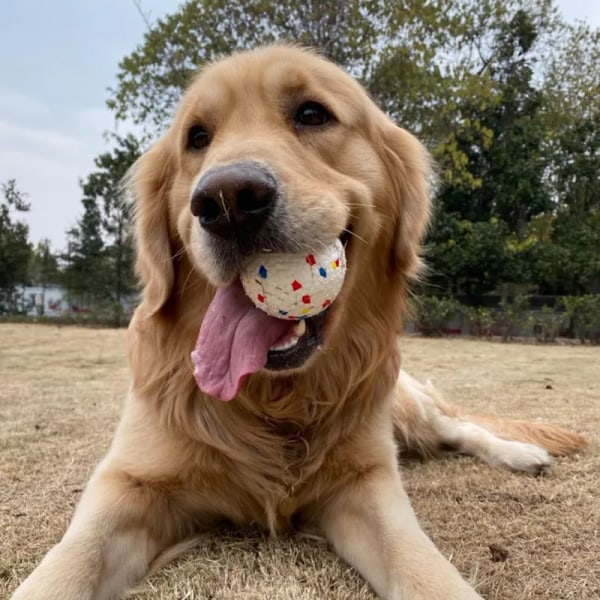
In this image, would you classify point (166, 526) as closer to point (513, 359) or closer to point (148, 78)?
point (513, 359)

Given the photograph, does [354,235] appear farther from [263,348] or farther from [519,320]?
[519,320]

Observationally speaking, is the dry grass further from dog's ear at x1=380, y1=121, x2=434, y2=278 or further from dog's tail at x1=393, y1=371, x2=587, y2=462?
dog's ear at x1=380, y1=121, x2=434, y2=278

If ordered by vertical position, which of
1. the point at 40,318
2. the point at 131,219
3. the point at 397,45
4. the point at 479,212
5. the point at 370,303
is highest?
the point at 397,45

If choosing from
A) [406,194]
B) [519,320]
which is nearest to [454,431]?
[406,194]

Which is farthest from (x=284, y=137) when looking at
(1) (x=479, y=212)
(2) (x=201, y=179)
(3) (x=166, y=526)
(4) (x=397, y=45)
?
(1) (x=479, y=212)

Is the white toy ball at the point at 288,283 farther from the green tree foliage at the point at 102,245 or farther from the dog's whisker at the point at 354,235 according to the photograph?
the green tree foliage at the point at 102,245

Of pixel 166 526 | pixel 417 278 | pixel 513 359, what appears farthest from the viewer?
pixel 513 359
